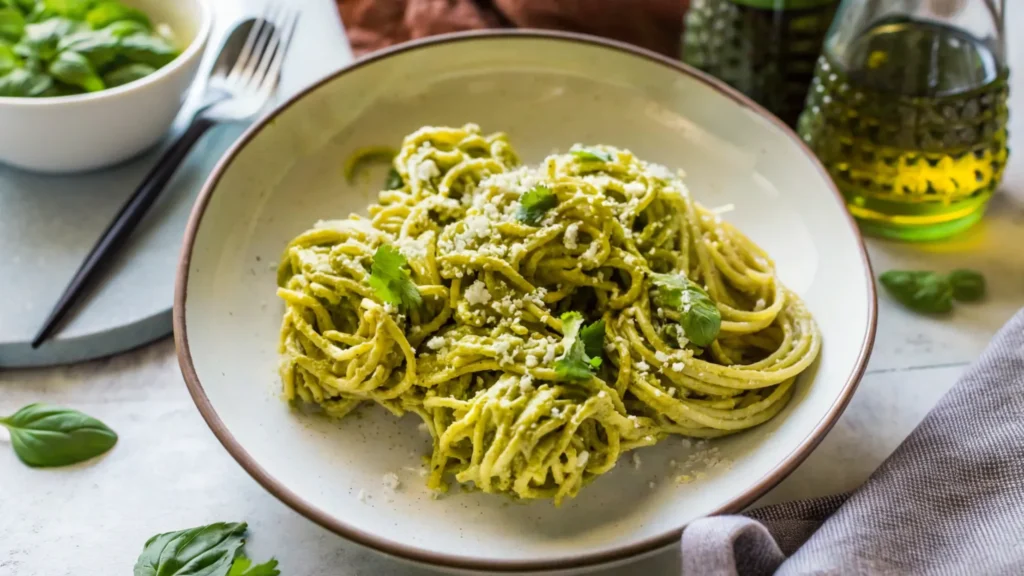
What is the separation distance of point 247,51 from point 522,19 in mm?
951

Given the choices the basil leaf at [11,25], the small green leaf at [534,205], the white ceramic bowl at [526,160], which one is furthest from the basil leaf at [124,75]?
the small green leaf at [534,205]

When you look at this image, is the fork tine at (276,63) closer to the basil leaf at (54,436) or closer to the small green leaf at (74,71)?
the small green leaf at (74,71)

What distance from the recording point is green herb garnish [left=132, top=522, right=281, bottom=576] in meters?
1.81

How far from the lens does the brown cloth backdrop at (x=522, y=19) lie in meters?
3.22

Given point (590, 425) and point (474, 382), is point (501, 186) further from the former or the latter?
point (590, 425)

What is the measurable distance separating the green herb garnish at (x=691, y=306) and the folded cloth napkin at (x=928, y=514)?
40 centimetres

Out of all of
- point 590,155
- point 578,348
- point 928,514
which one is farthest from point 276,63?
point 928,514

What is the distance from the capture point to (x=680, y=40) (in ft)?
10.8

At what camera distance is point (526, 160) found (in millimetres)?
2777

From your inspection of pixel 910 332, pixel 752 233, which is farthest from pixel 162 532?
pixel 910 332

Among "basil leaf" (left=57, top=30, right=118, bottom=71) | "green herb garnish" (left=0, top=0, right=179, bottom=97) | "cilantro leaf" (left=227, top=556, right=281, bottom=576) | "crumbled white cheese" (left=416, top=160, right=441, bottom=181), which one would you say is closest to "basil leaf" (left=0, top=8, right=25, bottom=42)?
"green herb garnish" (left=0, top=0, right=179, bottom=97)

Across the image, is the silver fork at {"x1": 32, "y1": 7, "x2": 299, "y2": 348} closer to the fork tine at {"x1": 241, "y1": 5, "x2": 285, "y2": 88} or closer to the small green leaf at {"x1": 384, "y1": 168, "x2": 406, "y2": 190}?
the fork tine at {"x1": 241, "y1": 5, "x2": 285, "y2": 88}

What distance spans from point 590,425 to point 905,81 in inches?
54.7

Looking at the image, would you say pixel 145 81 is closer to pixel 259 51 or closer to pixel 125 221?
pixel 125 221
